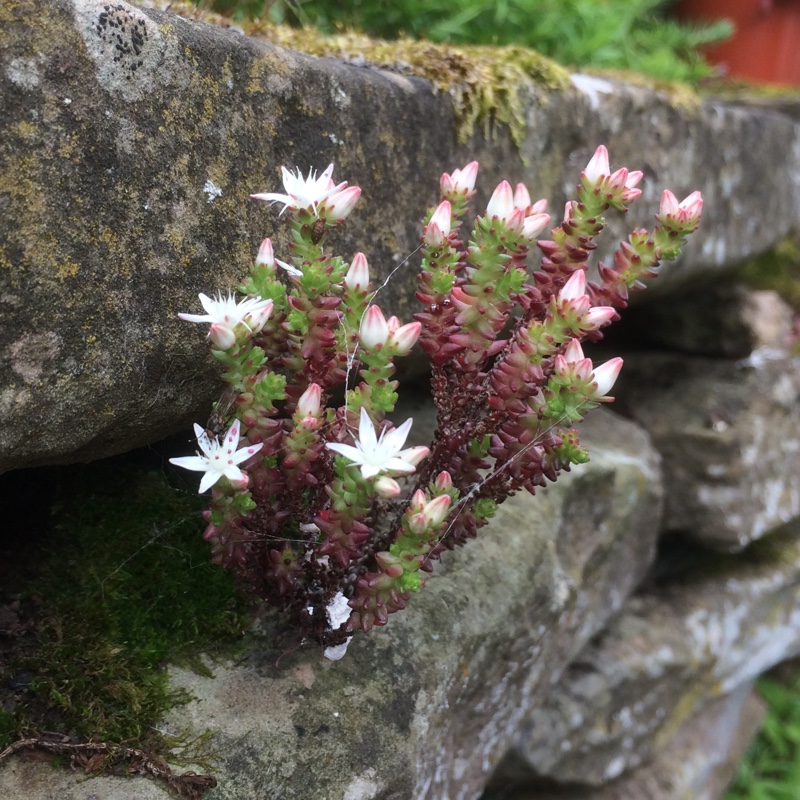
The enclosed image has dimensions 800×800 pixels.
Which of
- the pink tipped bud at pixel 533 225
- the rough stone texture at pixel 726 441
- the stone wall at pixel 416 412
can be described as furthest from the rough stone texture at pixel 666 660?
the pink tipped bud at pixel 533 225

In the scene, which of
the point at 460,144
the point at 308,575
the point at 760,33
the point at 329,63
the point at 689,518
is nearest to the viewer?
the point at 308,575

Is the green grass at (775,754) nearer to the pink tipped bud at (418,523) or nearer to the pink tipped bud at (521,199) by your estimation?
the pink tipped bud at (418,523)

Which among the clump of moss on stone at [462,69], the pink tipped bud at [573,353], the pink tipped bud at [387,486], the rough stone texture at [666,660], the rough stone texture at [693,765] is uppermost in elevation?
the clump of moss on stone at [462,69]

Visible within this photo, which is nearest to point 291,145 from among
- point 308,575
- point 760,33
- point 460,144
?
point 460,144

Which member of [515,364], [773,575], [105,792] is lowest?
[773,575]

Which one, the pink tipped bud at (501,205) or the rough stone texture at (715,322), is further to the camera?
the rough stone texture at (715,322)

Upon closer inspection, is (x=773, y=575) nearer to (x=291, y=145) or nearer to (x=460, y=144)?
(x=460, y=144)

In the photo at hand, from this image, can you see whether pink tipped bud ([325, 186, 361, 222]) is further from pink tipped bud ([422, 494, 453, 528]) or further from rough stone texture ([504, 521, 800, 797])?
rough stone texture ([504, 521, 800, 797])


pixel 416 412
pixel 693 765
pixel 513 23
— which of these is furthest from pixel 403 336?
pixel 693 765
